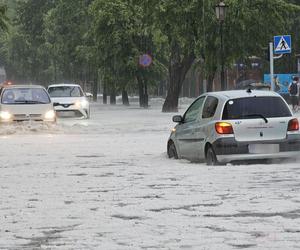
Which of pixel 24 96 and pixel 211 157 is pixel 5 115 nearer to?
pixel 24 96

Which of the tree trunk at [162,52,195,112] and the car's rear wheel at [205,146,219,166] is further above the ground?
the tree trunk at [162,52,195,112]

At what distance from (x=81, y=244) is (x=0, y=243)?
75 cm

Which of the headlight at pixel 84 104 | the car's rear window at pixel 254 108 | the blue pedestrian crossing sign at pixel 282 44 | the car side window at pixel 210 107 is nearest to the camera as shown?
the car's rear window at pixel 254 108

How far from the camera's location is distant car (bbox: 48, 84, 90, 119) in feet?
99.1

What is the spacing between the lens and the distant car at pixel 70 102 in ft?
99.1

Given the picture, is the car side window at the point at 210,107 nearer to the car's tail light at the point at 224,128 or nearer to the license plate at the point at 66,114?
the car's tail light at the point at 224,128

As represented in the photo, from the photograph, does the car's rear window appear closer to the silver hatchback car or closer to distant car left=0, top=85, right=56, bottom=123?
the silver hatchback car

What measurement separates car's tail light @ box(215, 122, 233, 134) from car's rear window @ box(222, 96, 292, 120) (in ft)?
0.46

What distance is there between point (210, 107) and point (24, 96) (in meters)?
12.4

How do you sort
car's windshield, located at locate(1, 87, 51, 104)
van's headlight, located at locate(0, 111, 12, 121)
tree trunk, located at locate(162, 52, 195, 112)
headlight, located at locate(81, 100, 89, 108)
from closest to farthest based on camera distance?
van's headlight, located at locate(0, 111, 12, 121) < car's windshield, located at locate(1, 87, 51, 104) < headlight, located at locate(81, 100, 89, 108) < tree trunk, located at locate(162, 52, 195, 112)

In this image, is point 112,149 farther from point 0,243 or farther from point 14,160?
point 0,243

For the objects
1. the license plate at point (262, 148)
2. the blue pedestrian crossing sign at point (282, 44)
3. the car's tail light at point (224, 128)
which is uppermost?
the blue pedestrian crossing sign at point (282, 44)

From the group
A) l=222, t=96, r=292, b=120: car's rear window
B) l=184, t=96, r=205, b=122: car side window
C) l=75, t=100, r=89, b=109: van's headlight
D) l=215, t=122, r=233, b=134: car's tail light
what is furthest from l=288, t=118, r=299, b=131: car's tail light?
l=75, t=100, r=89, b=109: van's headlight

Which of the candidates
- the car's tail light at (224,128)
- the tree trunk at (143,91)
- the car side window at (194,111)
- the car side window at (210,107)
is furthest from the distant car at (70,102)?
the car's tail light at (224,128)
